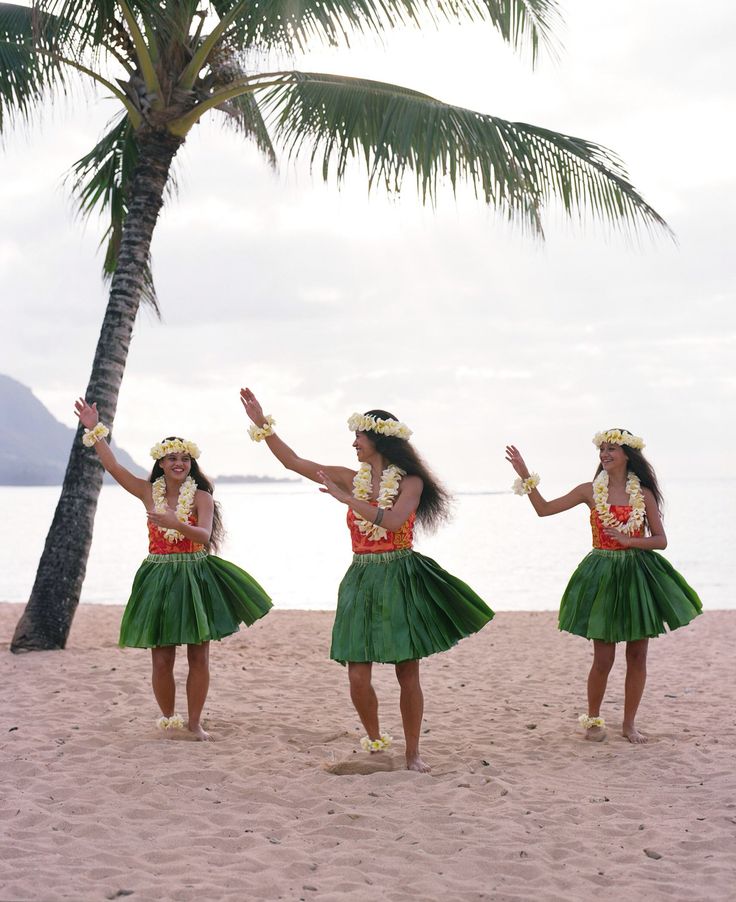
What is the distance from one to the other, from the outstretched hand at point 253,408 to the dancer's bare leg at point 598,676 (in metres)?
2.21

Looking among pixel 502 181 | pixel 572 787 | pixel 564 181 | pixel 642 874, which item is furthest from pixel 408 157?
pixel 642 874

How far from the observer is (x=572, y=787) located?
4.64 meters

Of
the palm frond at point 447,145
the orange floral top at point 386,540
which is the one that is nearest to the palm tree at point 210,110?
the palm frond at point 447,145

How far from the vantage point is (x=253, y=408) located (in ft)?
15.7

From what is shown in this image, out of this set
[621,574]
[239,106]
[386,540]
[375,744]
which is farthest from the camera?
[239,106]

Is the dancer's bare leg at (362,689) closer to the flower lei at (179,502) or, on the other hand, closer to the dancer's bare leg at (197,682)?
the dancer's bare leg at (197,682)

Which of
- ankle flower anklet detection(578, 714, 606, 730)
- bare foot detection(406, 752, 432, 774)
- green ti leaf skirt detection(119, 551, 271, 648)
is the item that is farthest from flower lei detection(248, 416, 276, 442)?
ankle flower anklet detection(578, 714, 606, 730)

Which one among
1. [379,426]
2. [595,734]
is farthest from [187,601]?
[595,734]

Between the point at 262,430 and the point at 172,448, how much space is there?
0.82 metres

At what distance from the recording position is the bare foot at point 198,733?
17.8ft

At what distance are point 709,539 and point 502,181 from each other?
34929mm

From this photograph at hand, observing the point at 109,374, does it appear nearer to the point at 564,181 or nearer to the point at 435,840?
the point at 564,181

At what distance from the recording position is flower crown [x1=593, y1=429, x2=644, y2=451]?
5559mm

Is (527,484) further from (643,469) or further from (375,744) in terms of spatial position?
(375,744)
